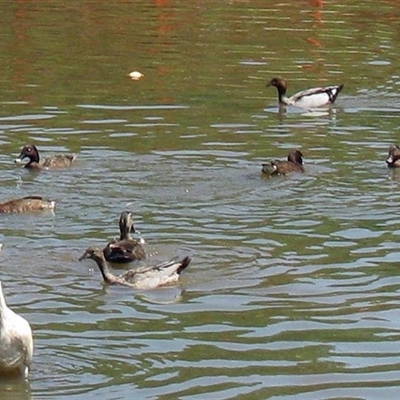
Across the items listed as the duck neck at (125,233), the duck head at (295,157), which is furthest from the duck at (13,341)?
the duck head at (295,157)

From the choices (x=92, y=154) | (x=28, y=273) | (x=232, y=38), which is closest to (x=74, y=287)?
(x=28, y=273)

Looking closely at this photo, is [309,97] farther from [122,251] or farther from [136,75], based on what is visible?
[122,251]

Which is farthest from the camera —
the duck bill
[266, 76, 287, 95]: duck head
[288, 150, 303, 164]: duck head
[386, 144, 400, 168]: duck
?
[266, 76, 287, 95]: duck head

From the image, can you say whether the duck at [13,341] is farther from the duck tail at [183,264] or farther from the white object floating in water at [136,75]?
the white object floating in water at [136,75]

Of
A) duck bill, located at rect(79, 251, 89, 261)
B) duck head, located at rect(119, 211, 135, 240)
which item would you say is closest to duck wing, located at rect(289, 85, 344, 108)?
duck head, located at rect(119, 211, 135, 240)

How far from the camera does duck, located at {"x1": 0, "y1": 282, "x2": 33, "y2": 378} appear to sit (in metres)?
8.77

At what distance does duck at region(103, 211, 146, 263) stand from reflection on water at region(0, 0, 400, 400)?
98mm

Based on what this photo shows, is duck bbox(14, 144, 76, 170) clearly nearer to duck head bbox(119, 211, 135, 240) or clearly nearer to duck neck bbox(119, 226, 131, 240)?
duck head bbox(119, 211, 135, 240)

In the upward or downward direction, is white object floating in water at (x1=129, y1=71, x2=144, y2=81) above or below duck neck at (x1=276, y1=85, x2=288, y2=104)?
below

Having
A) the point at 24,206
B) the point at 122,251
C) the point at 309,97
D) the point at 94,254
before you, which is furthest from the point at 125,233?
the point at 309,97

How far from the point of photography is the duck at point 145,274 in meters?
11.2

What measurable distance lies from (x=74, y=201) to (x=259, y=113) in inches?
208

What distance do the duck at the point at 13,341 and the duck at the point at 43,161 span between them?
20.6 ft

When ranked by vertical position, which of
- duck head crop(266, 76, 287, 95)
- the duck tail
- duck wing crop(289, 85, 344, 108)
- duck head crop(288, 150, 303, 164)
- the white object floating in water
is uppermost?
the duck tail
